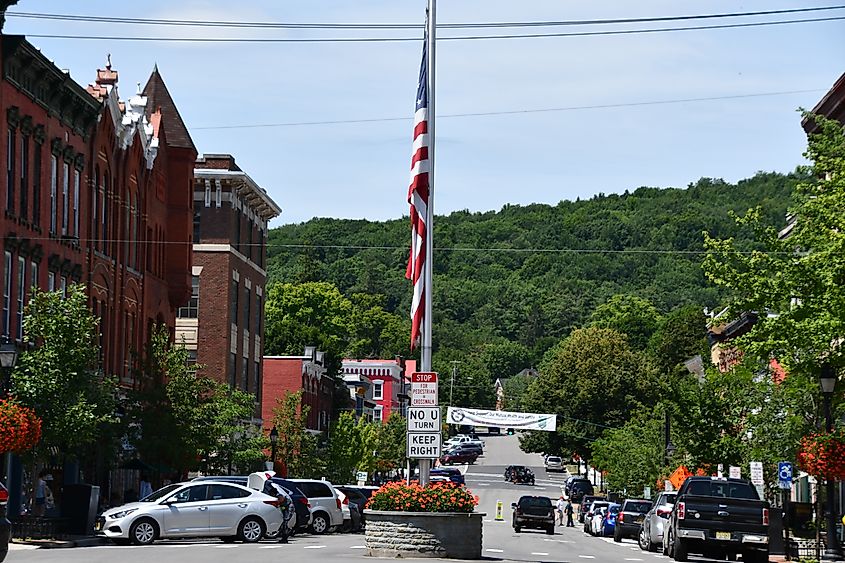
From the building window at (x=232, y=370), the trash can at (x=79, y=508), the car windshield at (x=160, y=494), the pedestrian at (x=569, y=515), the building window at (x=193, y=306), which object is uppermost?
the building window at (x=193, y=306)

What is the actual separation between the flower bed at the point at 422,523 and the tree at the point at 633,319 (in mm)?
127424

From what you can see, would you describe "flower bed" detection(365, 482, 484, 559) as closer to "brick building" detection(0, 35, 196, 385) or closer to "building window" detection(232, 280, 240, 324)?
"brick building" detection(0, 35, 196, 385)

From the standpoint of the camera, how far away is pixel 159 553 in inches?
1117

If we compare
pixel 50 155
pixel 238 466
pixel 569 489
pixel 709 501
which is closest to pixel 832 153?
pixel 709 501

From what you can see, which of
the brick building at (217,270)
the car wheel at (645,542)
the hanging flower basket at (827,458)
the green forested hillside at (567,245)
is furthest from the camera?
the green forested hillside at (567,245)

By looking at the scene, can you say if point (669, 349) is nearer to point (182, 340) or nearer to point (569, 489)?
point (569, 489)

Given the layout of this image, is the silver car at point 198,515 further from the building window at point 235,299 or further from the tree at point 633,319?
Answer: the tree at point 633,319

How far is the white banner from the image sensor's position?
101438 mm

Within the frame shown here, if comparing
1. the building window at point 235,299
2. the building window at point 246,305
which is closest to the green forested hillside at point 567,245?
the building window at point 246,305

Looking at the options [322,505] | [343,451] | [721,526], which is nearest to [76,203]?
[322,505]

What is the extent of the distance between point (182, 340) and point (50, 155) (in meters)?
29.7

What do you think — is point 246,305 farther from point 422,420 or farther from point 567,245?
point 567,245

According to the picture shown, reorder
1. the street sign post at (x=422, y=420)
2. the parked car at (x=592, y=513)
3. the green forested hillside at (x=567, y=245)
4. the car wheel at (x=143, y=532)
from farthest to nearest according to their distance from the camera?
the green forested hillside at (x=567, y=245) < the parked car at (x=592, y=513) < the car wheel at (x=143, y=532) < the street sign post at (x=422, y=420)

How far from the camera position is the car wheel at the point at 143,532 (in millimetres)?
33812
